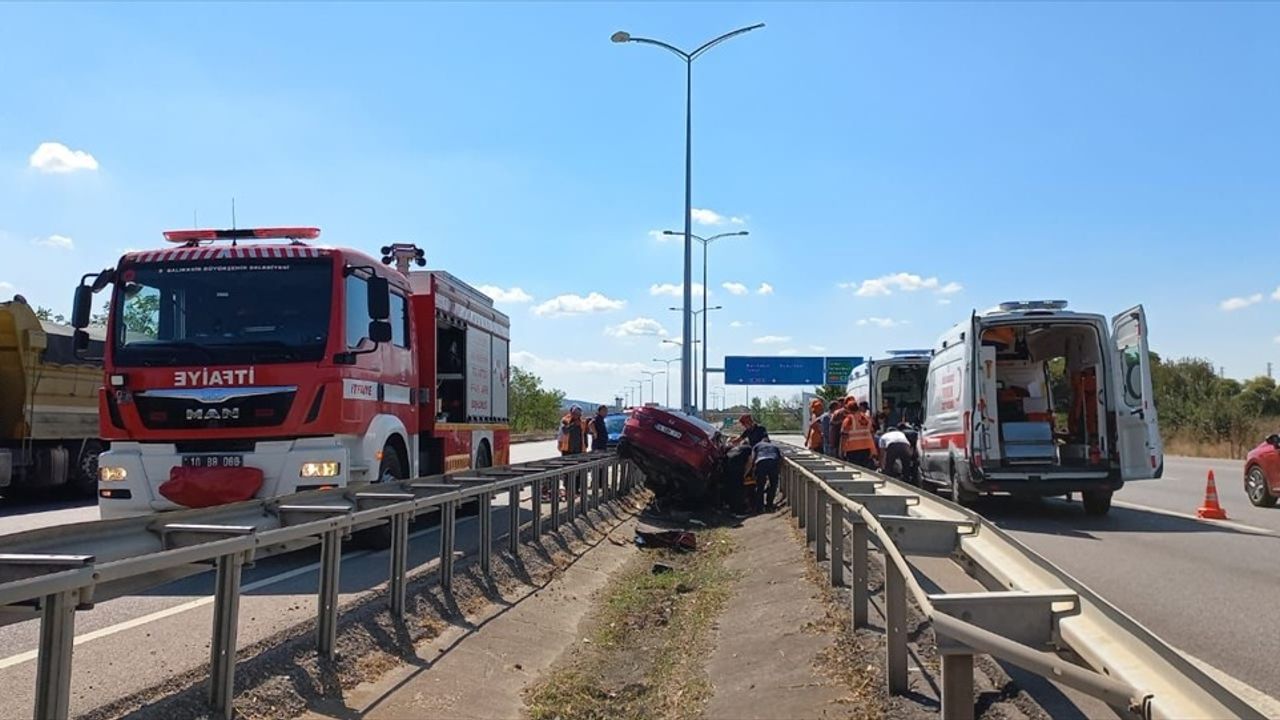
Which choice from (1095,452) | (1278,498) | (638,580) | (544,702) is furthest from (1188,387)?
(544,702)

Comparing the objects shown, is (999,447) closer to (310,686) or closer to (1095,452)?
(1095,452)

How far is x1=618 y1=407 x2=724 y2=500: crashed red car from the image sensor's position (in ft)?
48.7

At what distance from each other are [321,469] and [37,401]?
1072 cm

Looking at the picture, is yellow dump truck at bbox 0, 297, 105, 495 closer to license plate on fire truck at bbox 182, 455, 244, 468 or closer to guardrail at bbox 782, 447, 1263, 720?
license plate on fire truck at bbox 182, 455, 244, 468

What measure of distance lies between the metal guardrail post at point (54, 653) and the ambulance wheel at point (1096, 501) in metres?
13.4

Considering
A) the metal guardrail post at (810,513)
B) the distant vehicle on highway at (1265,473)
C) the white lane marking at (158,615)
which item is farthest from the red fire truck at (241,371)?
the distant vehicle on highway at (1265,473)

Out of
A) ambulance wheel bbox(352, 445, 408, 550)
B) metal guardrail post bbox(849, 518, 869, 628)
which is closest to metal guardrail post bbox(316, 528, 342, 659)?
metal guardrail post bbox(849, 518, 869, 628)

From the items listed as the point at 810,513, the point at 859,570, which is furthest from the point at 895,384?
the point at 859,570

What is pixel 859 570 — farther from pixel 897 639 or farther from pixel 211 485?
pixel 211 485

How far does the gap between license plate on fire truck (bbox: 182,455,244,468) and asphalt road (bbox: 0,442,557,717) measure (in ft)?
3.36

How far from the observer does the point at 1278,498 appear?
622 inches

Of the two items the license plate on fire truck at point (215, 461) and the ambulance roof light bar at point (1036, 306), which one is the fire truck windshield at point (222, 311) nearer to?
the license plate on fire truck at point (215, 461)

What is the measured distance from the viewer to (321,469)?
29.9 ft

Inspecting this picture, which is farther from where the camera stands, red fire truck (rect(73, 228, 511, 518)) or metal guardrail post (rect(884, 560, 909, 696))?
red fire truck (rect(73, 228, 511, 518))
